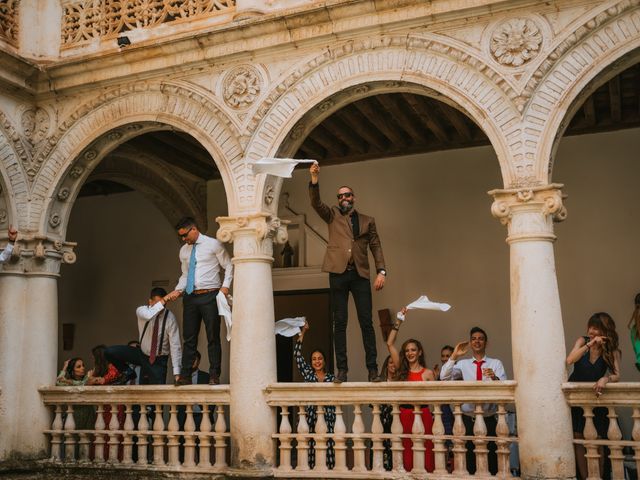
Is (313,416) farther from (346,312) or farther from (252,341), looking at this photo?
(346,312)

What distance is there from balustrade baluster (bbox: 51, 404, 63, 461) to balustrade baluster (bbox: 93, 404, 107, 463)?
15.6 inches

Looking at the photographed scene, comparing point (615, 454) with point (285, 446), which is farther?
point (285, 446)

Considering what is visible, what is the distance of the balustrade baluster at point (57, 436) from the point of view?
25.9 ft

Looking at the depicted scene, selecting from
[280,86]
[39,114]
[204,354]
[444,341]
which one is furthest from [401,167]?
[39,114]

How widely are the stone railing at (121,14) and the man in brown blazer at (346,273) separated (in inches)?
98.2

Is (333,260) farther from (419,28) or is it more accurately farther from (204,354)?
(204,354)

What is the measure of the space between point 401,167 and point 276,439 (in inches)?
178

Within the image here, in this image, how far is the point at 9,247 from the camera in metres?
7.92

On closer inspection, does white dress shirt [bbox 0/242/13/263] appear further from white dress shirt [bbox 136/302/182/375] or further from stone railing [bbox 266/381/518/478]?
stone railing [bbox 266/381/518/478]

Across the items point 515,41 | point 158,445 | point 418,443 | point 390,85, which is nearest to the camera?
point 418,443

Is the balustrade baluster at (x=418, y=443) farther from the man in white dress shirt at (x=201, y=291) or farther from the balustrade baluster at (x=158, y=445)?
the balustrade baluster at (x=158, y=445)

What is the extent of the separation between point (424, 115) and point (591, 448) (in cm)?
442

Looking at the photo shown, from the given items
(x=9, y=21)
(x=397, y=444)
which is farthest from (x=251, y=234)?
(x=9, y=21)

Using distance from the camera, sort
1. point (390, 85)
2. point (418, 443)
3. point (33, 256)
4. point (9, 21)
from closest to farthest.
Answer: point (418, 443) < point (390, 85) < point (33, 256) < point (9, 21)
